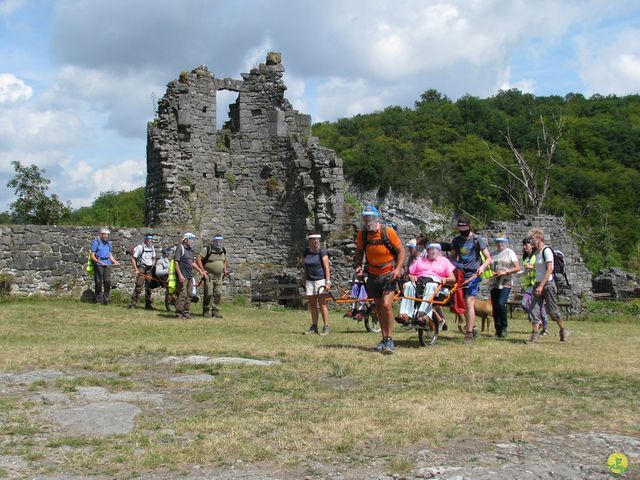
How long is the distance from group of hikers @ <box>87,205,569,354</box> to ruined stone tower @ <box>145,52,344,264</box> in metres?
6.65

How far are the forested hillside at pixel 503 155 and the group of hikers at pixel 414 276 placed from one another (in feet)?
118

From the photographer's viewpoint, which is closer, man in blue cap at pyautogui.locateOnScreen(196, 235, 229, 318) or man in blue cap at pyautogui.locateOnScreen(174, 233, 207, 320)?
man in blue cap at pyautogui.locateOnScreen(174, 233, 207, 320)

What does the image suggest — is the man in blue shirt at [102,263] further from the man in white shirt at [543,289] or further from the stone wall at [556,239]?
the stone wall at [556,239]

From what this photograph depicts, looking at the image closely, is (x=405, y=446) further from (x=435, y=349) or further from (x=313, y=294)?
(x=313, y=294)

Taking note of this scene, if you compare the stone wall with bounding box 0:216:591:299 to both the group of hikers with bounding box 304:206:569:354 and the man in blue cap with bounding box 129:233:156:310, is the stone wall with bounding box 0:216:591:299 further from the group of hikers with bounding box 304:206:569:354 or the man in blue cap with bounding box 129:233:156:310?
the group of hikers with bounding box 304:206:569:354

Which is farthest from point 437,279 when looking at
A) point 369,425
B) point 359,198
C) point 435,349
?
point 359,198

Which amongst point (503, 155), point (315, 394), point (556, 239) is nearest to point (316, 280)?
point (315, 394)

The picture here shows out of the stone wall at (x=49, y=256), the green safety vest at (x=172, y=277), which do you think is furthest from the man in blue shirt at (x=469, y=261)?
the stone wall at (x=49, y=256)

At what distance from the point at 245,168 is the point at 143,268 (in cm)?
735

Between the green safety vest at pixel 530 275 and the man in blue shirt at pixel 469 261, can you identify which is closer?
the man in blue shirt at pixel 469 261

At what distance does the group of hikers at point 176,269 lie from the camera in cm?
1567

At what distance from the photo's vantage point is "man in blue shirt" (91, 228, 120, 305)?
1731 centimetres

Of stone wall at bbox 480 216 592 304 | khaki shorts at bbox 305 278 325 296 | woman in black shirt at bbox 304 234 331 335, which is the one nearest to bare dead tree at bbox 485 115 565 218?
stone wall at bbox 480 216 592 304

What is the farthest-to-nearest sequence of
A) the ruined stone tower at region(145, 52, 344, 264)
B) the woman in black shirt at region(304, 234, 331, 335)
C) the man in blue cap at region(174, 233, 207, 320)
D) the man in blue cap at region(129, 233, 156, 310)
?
the ruined stone tower at region(145, 52, 344, 264) < the man in blue cap at region(129, 233, 156, 310) < the man in blue cap at region(174, 233, 207, 320) < the woman in black shirt at region(304, 234, 331, 335)
